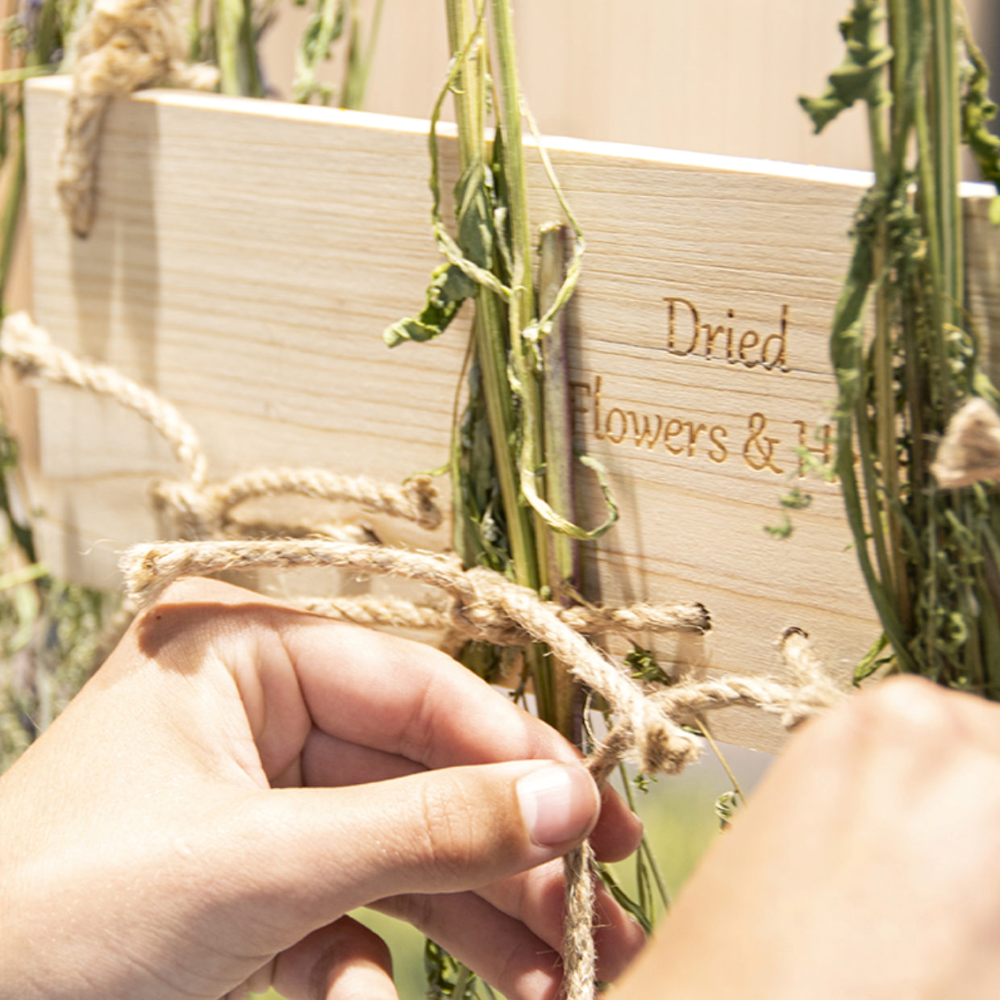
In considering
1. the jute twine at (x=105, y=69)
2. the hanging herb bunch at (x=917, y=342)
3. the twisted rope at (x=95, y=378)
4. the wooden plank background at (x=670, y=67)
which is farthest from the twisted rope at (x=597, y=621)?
the wooden plank background at (x=670, y=67)

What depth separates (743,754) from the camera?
880mm

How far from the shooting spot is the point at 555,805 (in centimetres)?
40

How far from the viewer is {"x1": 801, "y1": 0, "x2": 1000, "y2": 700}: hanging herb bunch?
1.00 feet

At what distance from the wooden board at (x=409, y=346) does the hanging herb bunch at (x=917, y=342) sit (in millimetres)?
39

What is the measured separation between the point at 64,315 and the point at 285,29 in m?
0.42

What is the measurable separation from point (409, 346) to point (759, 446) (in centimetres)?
19

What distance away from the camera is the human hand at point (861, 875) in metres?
0.25

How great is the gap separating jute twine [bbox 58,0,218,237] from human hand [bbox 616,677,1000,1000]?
0.52m

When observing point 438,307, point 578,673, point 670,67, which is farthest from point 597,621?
point 670,67

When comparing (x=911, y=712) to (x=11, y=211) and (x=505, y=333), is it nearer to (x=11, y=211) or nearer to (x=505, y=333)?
(x=505, y=333)

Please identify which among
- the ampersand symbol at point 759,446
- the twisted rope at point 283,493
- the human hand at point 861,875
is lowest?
the human hand at point 861,875

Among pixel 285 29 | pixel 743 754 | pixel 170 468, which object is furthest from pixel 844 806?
pixel 285 29

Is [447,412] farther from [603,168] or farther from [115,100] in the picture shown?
[115,100]

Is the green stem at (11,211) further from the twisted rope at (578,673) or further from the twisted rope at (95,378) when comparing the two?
the twisted rope at (578,673)
